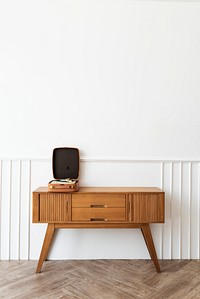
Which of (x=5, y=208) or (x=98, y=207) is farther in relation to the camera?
(x=5, y=208)

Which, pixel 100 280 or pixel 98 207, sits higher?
pixel 98 207

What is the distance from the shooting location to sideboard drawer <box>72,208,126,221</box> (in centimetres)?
208

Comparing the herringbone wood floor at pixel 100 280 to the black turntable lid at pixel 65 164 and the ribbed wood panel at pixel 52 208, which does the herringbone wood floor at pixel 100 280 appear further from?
the black turntable lid at pixel 65 164

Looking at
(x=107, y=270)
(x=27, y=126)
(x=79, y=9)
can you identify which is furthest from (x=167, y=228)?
(x=79, y=9)

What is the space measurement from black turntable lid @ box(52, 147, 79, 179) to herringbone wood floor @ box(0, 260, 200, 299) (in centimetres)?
80

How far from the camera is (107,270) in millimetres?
2203

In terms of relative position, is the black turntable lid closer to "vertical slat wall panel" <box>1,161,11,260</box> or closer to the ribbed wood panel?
the ribbed wood panel

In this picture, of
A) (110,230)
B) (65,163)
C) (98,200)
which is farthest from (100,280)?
(65,163)

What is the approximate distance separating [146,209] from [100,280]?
26.4 inches

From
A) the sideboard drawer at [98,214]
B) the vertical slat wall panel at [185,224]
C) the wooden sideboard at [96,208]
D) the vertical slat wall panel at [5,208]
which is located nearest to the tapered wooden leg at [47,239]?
the wooden sideboard at [96,208]

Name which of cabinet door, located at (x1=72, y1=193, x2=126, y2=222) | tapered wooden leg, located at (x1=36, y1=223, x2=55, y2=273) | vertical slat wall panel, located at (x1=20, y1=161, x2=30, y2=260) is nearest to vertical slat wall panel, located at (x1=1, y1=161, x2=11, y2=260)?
vertical slat wall panel, located at (x1=20, y1=161, x2=30, y2=260)

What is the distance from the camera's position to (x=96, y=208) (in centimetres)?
209

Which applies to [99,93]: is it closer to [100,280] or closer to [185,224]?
[185,224]

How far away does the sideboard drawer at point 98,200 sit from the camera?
2.09 metres
